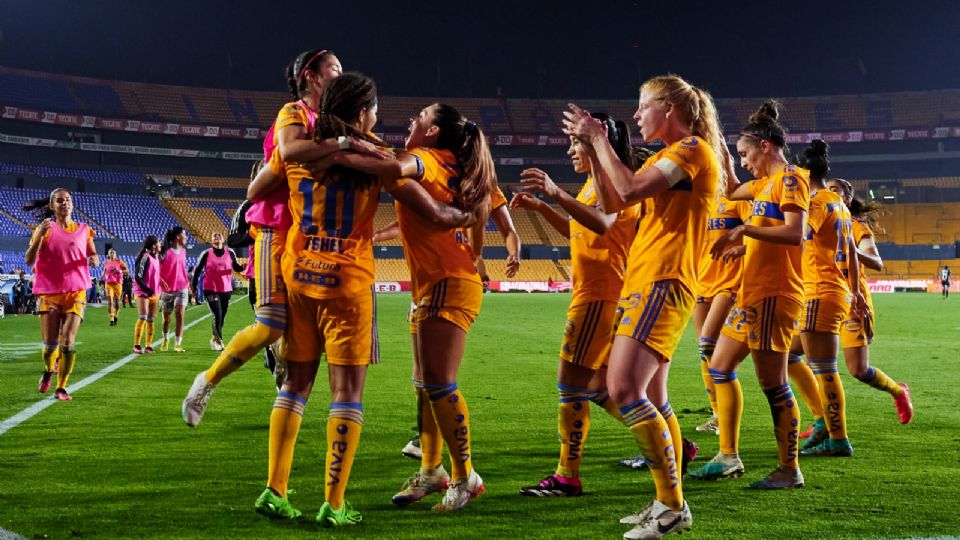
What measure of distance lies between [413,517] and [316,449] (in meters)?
2.07

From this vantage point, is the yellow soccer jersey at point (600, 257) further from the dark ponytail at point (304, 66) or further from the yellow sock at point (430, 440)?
the dark ponytail at point (304, 66)

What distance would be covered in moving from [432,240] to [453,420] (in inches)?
37.8

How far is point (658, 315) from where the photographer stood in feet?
12.7

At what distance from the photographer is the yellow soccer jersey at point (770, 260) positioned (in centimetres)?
521

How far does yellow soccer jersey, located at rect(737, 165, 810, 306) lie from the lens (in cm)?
521

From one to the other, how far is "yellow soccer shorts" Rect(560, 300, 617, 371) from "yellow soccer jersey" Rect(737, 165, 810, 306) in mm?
1021

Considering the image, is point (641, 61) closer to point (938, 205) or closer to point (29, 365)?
point (938, 205)

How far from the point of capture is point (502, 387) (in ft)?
32.8

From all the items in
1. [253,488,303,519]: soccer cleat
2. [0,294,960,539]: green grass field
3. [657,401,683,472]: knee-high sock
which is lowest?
[0,294,960,539]: green grass field

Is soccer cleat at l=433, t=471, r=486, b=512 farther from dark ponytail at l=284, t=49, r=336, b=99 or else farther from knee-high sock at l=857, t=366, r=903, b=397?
knee-high sock at l=857, t=366, r=903, b=397

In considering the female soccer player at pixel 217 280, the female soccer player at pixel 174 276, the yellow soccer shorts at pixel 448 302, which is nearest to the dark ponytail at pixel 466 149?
the yellow soccer shorts at pixel 448 302

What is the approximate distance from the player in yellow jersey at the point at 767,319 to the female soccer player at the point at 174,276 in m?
11.5

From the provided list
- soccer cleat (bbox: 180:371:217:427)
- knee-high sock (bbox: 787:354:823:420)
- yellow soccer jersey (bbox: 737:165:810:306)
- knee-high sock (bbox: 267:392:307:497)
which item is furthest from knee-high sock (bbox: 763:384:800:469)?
soccer cleat (bbox: 180:371:217:427)

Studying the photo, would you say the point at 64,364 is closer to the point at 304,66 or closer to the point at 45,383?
the point at 45,383
